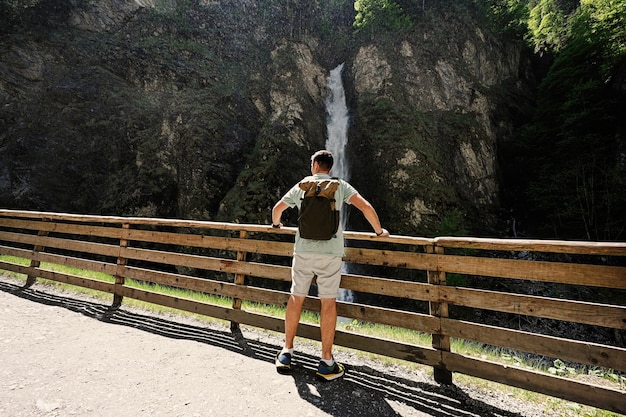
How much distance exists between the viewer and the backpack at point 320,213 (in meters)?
3.23

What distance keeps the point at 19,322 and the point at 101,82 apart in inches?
800

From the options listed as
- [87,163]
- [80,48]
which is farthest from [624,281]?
[80,48]

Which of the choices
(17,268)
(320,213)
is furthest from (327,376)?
(17,268)

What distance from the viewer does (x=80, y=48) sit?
65.1 feet

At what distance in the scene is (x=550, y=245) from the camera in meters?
2.98

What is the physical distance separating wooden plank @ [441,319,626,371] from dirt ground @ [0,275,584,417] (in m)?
0.59

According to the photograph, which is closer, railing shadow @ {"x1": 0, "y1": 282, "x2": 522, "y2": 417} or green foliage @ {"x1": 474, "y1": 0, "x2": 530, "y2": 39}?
railing shadow @ {"x1": 0, "y1": 282, "x2": 522, "y2": 417}

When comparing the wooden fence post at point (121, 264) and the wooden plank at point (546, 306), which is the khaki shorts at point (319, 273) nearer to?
the wooden plank at point (546, 306)

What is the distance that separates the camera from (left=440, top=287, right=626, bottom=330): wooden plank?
2.67 metres

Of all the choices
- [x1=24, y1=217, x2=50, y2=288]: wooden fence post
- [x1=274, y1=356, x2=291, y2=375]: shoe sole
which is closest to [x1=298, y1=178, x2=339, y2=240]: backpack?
[x1=274, y1=356, x2=291, y2=375]: shoe sole

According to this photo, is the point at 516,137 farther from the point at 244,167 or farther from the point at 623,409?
the point at 623,409

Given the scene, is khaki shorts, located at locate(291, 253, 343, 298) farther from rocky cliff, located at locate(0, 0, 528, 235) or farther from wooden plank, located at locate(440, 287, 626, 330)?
rocky cliff, located at locate(0, 0, 528, 235)

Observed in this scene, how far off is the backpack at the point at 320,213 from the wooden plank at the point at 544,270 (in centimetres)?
144

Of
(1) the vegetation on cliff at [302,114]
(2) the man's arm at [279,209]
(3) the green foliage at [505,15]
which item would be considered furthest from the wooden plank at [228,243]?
(3) the green foliage at [505,15]
